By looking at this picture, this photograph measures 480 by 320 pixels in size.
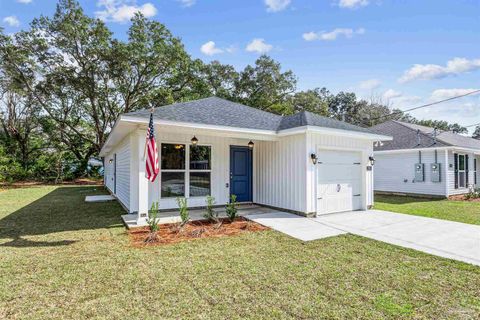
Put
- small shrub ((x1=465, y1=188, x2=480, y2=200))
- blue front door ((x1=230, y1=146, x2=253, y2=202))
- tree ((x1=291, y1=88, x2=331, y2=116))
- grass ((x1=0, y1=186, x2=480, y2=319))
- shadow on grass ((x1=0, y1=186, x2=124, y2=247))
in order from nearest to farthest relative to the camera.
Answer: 1. grass ((x1=0, y1=186, x2=480, y2=319))
2. shadow on grass ((x1=0, y1=186, x2=124, y2=247))
3. blue front door ((x1=230, y1=146, x2=253, y2=202))
4. small shrub ((x1=465, y1=188, x2=480, y2=200))
5. tree ((x1=291, y1=88, x2=331, y2=116))

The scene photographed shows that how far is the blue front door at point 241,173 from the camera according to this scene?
8875 millimetres

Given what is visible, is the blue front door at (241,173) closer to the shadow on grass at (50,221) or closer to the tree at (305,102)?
the shadow on grass at (50,221)

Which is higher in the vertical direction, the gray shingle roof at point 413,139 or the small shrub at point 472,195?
the gray shingle roof at point 413,139

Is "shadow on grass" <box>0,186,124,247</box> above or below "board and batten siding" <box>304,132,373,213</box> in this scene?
below

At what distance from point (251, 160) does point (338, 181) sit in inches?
116

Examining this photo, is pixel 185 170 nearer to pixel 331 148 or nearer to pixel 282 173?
pixel 282 173

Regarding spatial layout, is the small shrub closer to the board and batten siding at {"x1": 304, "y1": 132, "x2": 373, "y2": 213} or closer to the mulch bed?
the board and batten siding at {"x1": 304, "y1": 132, "x2": 373, "y2": 213}

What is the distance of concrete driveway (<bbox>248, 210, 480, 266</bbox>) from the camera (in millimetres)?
4555

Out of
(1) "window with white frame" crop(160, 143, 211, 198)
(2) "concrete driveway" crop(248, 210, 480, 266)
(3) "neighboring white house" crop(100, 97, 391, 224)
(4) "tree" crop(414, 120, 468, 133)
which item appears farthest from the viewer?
(4) "tree" crop(414, 120, 468, 133)

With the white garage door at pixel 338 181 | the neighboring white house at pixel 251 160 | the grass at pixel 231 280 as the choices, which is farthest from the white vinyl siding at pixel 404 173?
the grass at pixel 231 280

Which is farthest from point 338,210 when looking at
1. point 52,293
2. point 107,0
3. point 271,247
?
point 107,0

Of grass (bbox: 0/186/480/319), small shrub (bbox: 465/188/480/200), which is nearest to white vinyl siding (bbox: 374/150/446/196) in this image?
small shrub (bbox: 465/188/480/200)

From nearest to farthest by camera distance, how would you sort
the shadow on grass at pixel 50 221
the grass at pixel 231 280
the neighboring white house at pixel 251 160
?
the grass at pixel 231 280 < the shadow on grass at pixel 50 221 < the neighboring white house at pixel 251 160

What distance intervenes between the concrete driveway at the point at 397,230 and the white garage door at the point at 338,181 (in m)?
0.42
